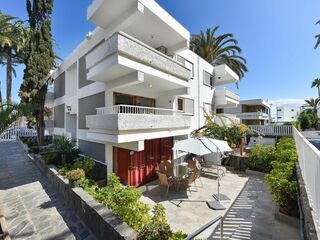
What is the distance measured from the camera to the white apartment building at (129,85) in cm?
827

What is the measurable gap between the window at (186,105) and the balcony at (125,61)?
4.44 m

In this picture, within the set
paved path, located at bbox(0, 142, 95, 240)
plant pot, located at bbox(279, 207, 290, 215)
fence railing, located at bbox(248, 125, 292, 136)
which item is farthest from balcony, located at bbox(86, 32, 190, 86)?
fence railing, located at bbox(248, 125, 292, 136)

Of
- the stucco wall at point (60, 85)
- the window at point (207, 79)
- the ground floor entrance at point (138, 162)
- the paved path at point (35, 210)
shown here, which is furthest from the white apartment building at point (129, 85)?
the paved path at point (35, 210)

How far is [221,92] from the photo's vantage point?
63.7 feet

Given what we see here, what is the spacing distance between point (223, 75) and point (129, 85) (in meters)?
13.6

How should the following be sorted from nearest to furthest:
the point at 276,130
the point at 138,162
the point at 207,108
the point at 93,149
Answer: the point at 138,162 < the point at 93,149 < the point at 207,108 < the point at 276,130

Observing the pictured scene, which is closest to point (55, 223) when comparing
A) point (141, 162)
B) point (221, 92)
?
point (141, 162)

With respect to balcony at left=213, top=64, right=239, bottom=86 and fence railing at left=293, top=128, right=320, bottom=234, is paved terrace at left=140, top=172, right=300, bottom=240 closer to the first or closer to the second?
fence railing at left=293, top=128, right=320, bottom=234

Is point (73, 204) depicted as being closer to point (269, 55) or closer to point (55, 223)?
point (55, 223)

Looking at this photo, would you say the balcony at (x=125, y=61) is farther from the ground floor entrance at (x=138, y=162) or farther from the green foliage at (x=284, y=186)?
the green foliage at (x=284, y=186)

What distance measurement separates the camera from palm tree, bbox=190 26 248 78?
2286cm

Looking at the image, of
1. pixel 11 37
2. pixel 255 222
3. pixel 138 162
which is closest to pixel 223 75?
pixel 138 162

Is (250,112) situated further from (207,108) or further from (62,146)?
(62,146)

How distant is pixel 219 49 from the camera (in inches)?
930
